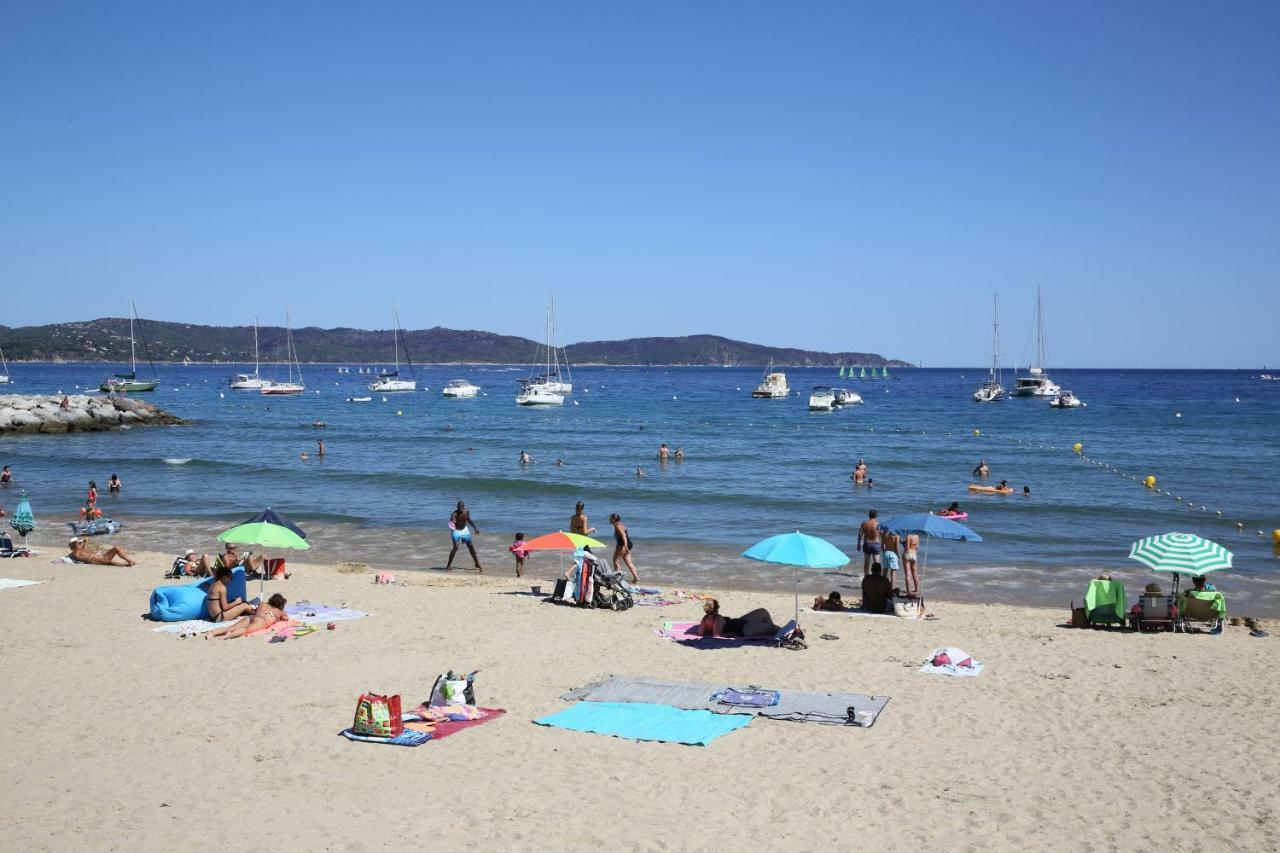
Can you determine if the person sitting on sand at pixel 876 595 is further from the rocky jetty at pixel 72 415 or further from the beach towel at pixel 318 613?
the rocky jetty at pixel 72 415

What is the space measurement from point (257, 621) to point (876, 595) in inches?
378

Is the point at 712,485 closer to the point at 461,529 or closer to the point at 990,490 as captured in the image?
the point at 990,490

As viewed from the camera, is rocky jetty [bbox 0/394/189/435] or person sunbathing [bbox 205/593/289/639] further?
rocky jetty [bbox 0/394/189/435]

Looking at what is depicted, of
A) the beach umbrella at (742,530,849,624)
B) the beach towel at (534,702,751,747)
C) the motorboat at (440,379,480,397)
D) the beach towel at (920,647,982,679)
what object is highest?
the motorboat at (440,379,480,397)

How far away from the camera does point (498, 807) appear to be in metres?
8.64

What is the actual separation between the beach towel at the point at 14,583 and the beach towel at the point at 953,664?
600 inches

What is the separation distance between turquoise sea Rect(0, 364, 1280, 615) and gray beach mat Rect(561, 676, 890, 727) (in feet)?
27.5

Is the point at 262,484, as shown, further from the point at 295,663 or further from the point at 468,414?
the point at 468,414

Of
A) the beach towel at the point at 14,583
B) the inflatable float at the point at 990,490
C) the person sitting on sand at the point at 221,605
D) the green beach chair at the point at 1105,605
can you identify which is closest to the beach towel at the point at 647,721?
the person sitting on sand at the point at 221,605

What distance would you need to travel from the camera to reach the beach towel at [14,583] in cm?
1755

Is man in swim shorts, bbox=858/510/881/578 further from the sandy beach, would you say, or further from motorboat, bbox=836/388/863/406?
motorboat, bbox=836/388/863/406

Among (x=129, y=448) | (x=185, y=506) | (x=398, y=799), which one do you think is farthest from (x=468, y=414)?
(x=398, y=799)

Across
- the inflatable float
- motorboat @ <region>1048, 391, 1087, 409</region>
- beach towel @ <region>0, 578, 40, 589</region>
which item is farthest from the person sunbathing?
motorboat @ <region>1048, 391, 1087, 409</region>

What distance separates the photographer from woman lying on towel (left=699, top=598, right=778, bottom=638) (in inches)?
561
